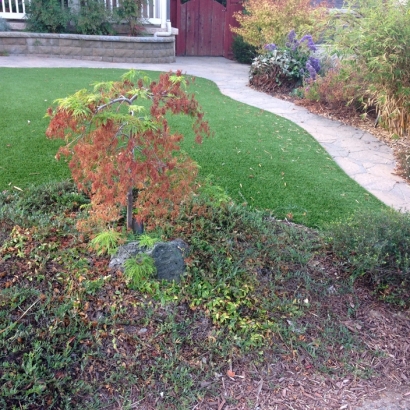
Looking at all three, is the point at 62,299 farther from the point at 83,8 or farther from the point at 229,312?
the point at 83,8

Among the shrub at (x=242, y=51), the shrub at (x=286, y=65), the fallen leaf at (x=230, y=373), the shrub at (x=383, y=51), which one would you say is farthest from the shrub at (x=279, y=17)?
the fallen leaf at (x=230, y=373)

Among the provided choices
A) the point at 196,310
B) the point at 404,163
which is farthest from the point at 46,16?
the point at 196,310

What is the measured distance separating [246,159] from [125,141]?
8.16ft

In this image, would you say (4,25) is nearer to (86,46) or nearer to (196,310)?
(86,46)

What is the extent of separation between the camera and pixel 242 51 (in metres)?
12.9

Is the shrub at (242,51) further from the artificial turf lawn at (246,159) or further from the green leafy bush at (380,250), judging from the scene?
the green leafy bush at (380,250)

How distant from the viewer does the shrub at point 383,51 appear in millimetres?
6348

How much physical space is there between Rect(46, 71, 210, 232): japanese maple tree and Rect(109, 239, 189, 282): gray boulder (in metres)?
0.22

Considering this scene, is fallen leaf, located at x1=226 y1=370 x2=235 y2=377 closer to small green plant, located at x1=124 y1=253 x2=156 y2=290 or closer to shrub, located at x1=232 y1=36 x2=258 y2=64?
small green plant, located at x1=124 y1=253 x2=156 y2=290

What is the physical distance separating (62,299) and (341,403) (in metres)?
1.73

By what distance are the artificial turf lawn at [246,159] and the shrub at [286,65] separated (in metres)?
2.23

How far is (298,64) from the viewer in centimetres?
915

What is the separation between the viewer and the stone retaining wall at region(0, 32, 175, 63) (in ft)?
34.6

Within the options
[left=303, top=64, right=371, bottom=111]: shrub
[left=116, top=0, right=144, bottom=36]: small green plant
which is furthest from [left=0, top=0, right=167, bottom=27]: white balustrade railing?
[left=303, top=64, right=371, bottom=111]: shrub
